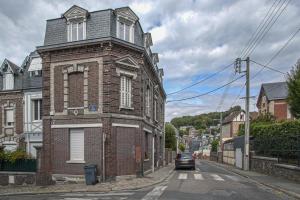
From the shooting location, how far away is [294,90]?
26891mm

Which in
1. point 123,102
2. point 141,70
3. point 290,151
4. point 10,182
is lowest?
point 10,182

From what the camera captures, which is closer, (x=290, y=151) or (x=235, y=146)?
(x=290, y=151)

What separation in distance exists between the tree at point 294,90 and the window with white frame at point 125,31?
11.4 metres

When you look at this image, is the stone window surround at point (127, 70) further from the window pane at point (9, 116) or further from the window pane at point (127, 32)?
the window pane at point (9, 116)

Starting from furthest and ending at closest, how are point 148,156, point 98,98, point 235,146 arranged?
point 235,146 → point 148,156 → point 98,98

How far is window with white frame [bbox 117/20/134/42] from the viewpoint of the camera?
23906mm

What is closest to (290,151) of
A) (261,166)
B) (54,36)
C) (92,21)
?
(261,166)

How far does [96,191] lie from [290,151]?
38.5 ft

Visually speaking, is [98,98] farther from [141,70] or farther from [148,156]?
[148,156]

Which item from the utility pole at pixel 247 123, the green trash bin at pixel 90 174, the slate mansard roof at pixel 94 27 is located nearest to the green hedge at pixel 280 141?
the utility pole at pixel 247 123

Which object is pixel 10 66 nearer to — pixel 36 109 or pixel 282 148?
pixel 36 109

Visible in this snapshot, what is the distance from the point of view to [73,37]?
948 inches

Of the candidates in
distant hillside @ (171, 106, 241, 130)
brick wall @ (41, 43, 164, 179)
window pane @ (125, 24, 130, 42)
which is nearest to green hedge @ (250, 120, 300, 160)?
brick wall @ (41, 43, 164, 179)

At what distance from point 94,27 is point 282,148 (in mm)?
13647
